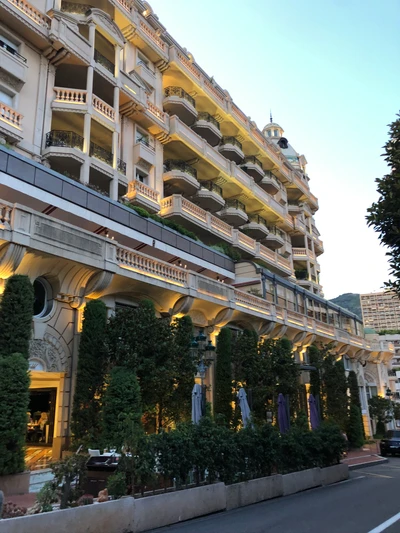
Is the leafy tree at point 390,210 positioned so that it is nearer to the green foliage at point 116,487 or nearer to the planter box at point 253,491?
the planter box at point 253,491

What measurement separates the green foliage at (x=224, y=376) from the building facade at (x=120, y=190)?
78 cm

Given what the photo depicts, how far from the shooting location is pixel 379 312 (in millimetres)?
187250

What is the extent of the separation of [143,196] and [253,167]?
702 inches

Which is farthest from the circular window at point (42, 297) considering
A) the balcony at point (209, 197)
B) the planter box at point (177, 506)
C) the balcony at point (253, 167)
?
the balcony at point (253, 167)

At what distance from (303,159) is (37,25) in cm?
4615

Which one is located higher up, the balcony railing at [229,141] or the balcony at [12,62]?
the balcony railing at [229,141]

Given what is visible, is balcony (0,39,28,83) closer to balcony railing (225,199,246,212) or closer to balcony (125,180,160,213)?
balcony (125,180,160,213)

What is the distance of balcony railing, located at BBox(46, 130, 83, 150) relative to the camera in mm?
21711

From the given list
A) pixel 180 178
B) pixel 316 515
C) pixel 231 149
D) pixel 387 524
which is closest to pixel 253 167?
pixel 231 149

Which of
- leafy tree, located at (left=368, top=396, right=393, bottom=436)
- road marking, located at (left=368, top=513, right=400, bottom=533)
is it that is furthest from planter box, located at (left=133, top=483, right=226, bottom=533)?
leafy tree, located at (left=368, top=396, right=393, bottom=436)

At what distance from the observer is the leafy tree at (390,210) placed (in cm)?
1517

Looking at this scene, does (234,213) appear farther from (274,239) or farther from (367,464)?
(367,464)

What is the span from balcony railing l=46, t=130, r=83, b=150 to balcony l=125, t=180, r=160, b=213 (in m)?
3.80

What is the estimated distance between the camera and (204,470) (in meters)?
10.1
